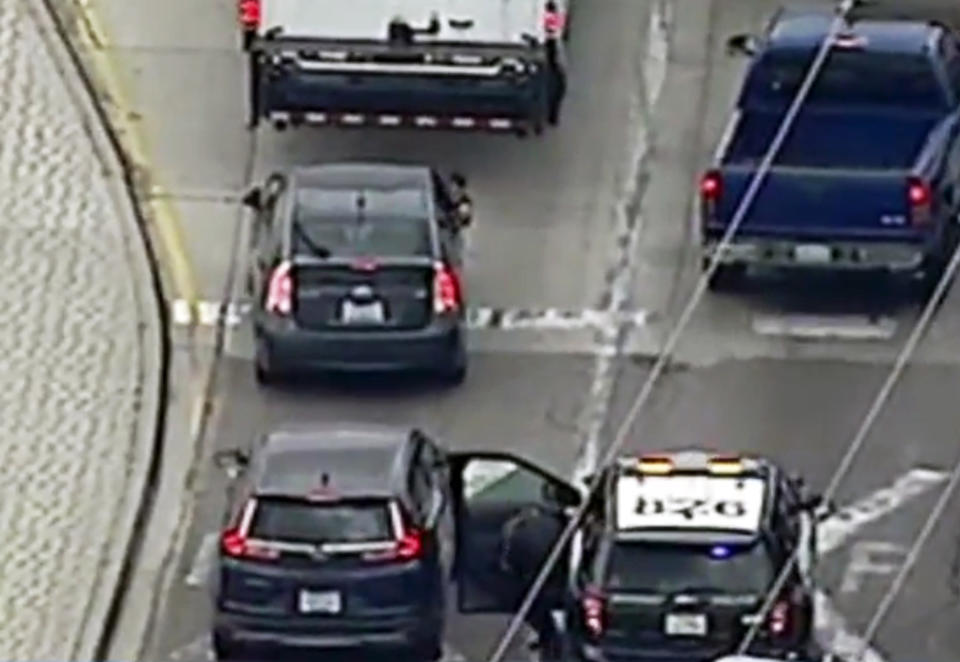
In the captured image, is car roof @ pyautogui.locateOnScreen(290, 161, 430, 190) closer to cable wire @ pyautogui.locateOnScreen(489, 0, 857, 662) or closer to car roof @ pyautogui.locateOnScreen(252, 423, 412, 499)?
cable wire @ pyautogui.locateOnScreen(489, 0, 857, 662)

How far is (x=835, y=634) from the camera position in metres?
27.4

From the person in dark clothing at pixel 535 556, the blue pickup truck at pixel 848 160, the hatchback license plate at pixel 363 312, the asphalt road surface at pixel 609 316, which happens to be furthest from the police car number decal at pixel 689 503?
the blue pickup truck at pixel 848 160

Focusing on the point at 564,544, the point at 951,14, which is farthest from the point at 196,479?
the point at 951,14

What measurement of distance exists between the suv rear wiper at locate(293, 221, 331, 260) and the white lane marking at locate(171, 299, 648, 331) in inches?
49.3

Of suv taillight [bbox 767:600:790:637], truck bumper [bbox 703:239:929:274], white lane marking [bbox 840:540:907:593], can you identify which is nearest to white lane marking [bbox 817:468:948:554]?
white lane marking [bbox 840:540:907:593]

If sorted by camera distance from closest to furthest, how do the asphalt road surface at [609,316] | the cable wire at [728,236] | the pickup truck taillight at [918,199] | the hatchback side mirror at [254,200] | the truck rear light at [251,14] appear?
the asphalt road surface at [609,316] → the cable wire at [728,236] → the pickup truck taillight at [918,199] → the hatchback side mirror at [254,200] → the truck rear light at [251,14]

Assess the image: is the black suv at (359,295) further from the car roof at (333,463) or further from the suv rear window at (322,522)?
the suv rear window at (322,522)

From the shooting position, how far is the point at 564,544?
2653cm

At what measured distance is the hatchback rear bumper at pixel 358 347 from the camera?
101 ft

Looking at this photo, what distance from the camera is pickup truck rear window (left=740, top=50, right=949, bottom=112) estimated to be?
109 feet

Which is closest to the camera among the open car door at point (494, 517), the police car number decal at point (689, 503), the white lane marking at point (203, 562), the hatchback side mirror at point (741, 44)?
the police car number decal at point (689, 503)

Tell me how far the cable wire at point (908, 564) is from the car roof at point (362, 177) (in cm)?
465

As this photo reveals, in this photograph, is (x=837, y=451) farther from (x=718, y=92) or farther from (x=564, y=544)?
(x=718, y=92)

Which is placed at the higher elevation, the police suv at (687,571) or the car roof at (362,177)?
the car roof at (362,177)
